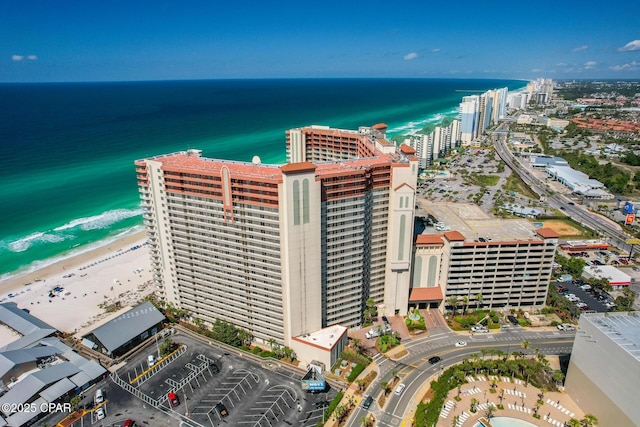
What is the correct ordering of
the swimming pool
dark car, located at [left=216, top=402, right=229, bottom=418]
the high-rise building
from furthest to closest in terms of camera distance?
the high-rise building, dark car, located at [left=216, top=402, right=229, bottom=418], the swimming pool

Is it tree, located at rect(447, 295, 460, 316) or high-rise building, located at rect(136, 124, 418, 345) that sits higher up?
high-rise building, located at rect(136, 124, 418, 345)

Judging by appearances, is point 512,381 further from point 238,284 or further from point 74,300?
point 74,300

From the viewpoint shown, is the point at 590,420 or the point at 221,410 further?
the point at 221,410

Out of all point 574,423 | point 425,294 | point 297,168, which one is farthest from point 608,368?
point 297,168

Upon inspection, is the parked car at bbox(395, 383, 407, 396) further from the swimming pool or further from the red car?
the red car

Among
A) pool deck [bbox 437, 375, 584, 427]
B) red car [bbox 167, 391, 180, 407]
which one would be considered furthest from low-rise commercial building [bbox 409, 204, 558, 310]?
red car [bbox 167, 391, 180, 407]

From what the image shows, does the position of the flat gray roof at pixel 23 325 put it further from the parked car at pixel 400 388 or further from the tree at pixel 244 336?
the parked car at pixel 400 388

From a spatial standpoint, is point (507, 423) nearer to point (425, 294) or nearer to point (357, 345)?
point (357, 345)
